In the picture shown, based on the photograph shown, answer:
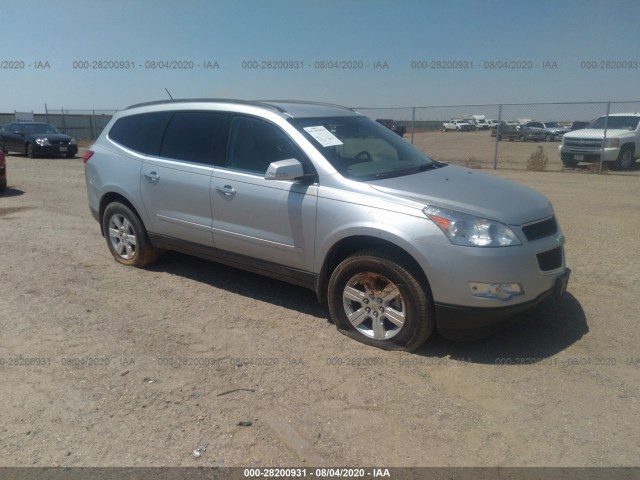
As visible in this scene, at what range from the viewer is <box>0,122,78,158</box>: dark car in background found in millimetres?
20391

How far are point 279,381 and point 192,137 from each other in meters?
2.76

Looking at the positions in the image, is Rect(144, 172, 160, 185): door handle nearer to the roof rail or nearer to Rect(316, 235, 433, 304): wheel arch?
the roof rail

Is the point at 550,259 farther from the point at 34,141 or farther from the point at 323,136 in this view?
the point at 34,141

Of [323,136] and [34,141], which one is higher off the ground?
[323,136]

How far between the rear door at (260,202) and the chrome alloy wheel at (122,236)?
1.51 m

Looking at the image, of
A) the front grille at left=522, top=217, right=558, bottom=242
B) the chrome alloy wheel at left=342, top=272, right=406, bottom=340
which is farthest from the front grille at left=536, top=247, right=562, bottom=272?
the chrome alloy wheel at left=342, top=272, right=406, bottom=340

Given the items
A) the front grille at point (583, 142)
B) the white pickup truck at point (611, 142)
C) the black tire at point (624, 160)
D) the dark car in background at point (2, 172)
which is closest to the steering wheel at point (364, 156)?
the dark car in background at point (2, 172)

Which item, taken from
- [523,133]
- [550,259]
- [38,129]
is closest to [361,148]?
[550,259]

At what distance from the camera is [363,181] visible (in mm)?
4184

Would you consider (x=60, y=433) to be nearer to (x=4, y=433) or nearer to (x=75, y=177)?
(x=4, y=433)

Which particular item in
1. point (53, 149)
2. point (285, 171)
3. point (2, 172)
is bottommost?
point (53, 149)

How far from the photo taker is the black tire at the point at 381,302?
3.85 m

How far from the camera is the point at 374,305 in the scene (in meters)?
4.10

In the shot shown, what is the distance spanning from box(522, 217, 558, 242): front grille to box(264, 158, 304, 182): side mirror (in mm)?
1755
